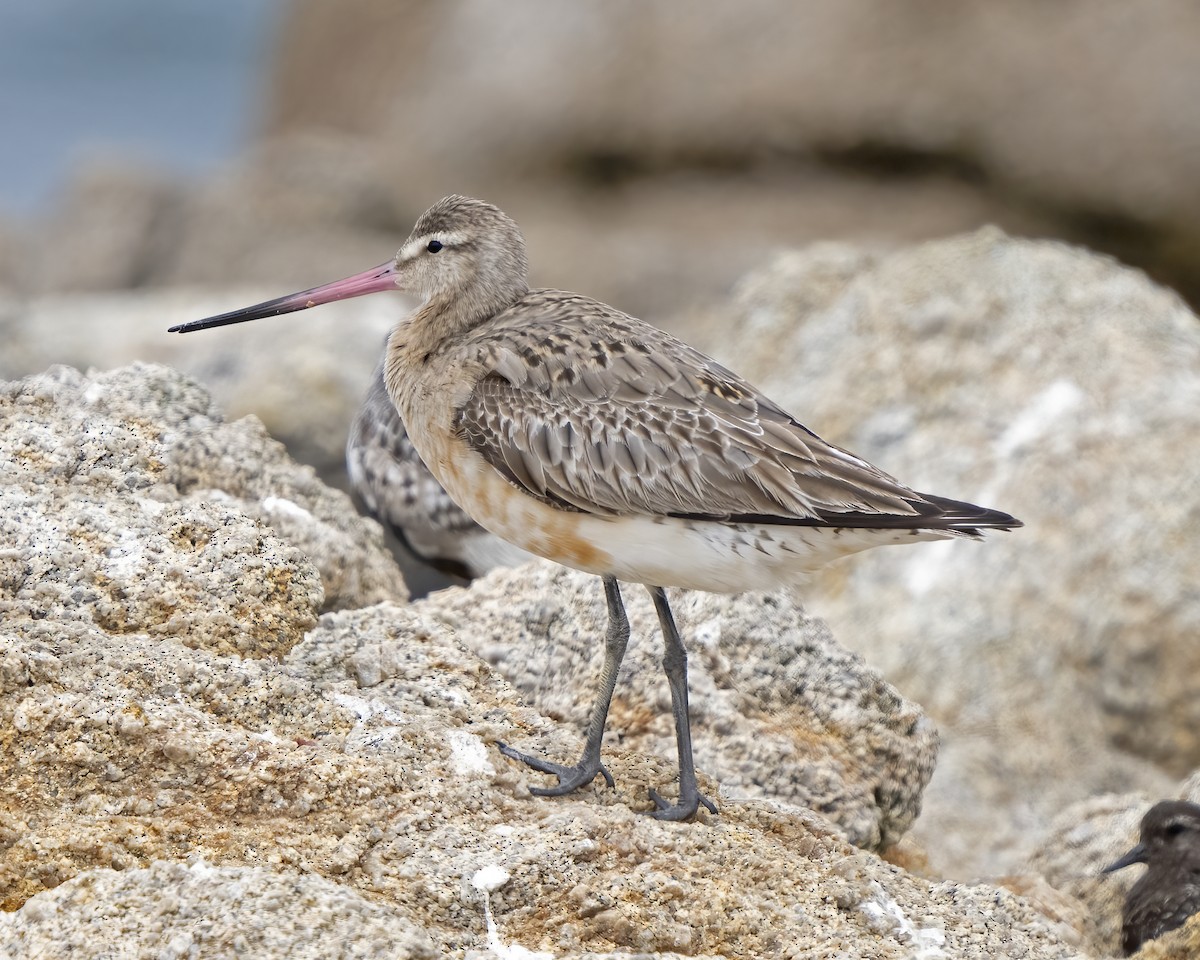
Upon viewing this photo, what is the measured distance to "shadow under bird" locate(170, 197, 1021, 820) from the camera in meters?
5.75

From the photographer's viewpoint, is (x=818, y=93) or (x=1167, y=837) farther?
(x=818, y=93)

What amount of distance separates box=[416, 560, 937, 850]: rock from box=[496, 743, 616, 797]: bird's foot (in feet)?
1.39

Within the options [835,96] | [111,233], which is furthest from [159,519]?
[835,96]

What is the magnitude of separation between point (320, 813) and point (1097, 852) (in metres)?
3.97

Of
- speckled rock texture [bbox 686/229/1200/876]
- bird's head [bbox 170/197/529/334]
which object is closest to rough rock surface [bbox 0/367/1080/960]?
bird's head [bbox 170/197/529/334]

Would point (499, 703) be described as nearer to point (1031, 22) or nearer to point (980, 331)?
point (980, 331)

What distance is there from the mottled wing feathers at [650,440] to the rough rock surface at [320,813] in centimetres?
88

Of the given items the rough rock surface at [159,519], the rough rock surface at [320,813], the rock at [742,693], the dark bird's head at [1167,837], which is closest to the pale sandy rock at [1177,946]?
the rough rock surface at [320,813]

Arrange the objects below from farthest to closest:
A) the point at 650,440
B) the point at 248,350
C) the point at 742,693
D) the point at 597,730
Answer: the point at 248,350
the point at 742,693
the point at 650,440
the point at 597,730

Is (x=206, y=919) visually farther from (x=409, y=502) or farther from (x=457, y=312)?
(x=409, y=502)

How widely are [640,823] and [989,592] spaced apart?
176 inches

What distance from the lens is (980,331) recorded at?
1023cm

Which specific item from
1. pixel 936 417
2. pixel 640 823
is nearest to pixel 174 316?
pixel 936 417

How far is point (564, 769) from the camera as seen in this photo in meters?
5.65
